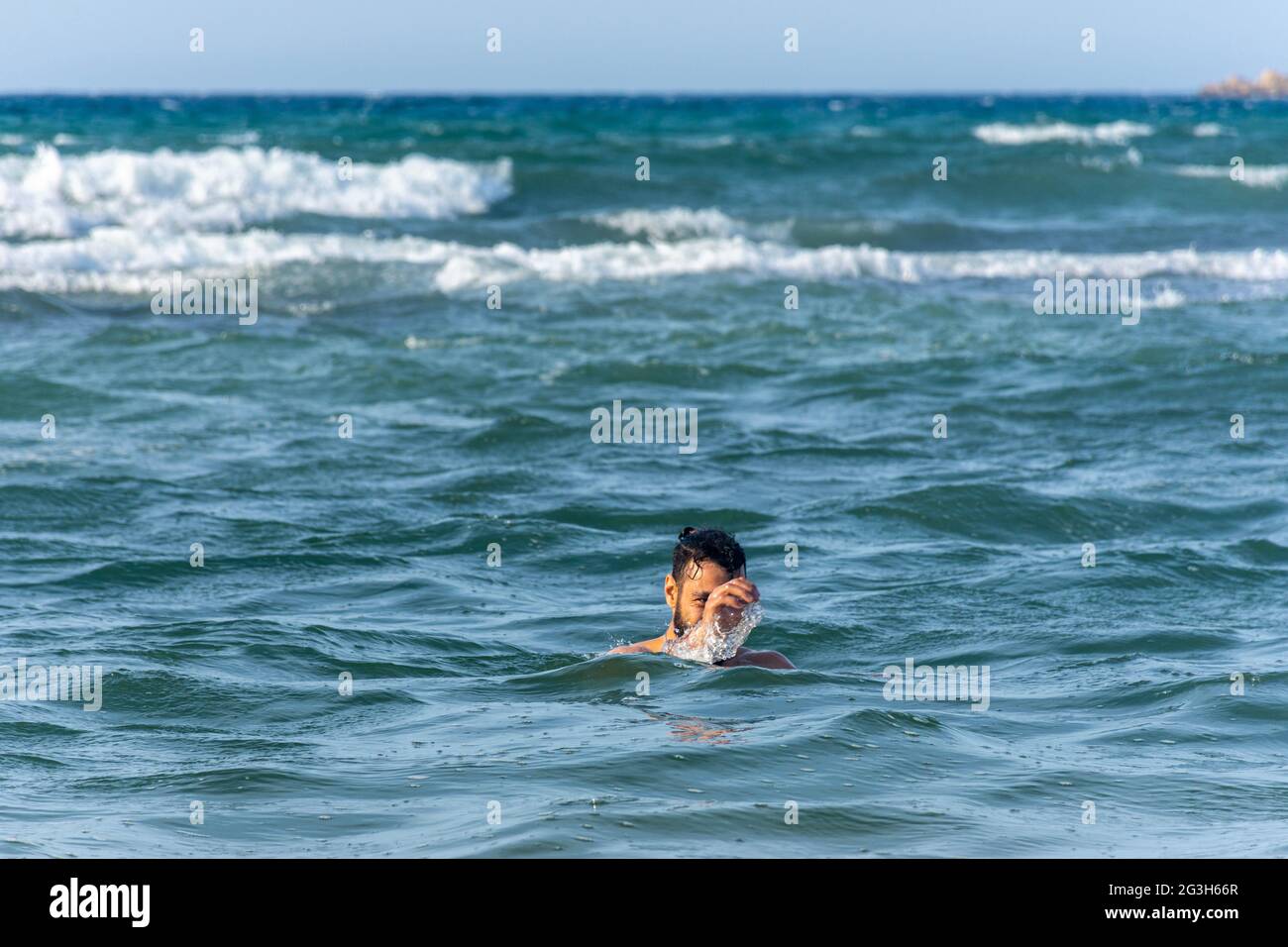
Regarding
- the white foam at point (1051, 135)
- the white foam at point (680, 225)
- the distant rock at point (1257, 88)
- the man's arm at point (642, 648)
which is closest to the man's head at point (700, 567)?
the man's arm at point (642, 648)

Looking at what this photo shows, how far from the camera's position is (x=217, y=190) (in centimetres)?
2612

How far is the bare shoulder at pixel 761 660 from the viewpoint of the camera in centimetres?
635

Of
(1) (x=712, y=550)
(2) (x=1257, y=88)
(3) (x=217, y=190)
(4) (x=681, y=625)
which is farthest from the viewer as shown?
(2) (x=1257, y=88)

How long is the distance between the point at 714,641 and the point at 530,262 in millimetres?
14245

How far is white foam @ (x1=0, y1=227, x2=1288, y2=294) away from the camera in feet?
61.1

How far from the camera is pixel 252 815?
4.66 m

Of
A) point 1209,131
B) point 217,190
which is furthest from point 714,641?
point 1209,131

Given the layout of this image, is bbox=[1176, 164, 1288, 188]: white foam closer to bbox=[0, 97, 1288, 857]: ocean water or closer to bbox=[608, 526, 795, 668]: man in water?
bbox=[0, 97, 1288, 857]: ocean water

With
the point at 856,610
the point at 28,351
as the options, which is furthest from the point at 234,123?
the point at 856,610

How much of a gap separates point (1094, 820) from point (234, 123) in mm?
47850

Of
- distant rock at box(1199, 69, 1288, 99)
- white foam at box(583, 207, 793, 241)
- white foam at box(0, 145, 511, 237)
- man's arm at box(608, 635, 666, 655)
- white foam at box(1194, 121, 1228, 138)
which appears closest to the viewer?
man's arm at box(608, 635, 666, 655)

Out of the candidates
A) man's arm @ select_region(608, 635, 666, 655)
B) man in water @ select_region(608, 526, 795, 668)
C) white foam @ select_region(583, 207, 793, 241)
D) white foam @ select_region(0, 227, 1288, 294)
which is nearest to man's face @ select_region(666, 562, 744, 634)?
man in water @ select_region(608, 526, 795, 668)

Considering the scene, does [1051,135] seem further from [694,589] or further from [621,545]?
[694,589]

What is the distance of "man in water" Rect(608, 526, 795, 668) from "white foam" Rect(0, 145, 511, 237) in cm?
1740
